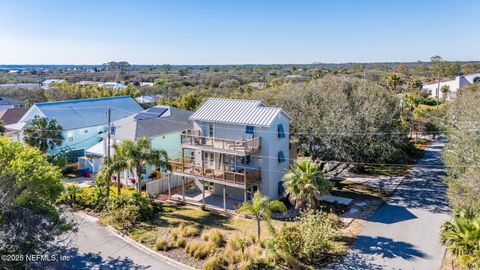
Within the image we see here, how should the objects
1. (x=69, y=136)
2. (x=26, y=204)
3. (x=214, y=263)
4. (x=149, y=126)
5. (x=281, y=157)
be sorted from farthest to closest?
1. (x=69, y=136)
2. (x=149, y=126)
3. (x=281, y=157)
4. (x=214, y=263)
5. (x=26, y=204)

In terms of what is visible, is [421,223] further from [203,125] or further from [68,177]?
[68,177]

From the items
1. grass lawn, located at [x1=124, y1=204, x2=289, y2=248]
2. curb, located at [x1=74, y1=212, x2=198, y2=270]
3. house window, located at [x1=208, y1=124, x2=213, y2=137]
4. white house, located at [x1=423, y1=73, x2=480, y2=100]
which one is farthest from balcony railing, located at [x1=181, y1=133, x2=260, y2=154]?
white house, located at [x1=423, y1=73, x2=480, y2=100]

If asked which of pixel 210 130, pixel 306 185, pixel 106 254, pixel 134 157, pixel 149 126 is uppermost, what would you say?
pixel 210 130

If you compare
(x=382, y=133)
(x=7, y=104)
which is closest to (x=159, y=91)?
(x=7, y=104)

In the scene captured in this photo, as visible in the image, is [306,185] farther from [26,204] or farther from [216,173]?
[26,204]

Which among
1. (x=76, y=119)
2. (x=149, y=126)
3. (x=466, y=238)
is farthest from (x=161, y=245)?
(x=76, y=119)

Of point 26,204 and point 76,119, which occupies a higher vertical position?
point 76,119

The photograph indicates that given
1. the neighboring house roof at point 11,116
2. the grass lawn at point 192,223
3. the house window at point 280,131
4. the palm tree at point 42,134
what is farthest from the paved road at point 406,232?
the neighboring house roof at point 11,116
